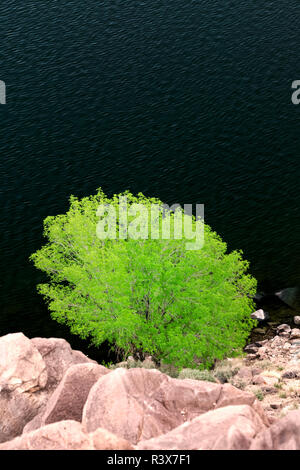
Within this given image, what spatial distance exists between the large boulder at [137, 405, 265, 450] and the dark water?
3975 centimetres

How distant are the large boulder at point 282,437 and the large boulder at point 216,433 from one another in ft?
1.60

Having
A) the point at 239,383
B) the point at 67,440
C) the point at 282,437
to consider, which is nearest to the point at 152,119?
the point at 239,383

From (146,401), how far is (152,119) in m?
65.3

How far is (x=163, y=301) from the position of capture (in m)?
60.1

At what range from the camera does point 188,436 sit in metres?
30.6

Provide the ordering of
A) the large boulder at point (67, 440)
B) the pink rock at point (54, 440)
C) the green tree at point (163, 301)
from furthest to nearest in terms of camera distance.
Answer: the green tree at point (163, 301) → the pink rock at point (54, 440) → the large boulder at point (67, 440)

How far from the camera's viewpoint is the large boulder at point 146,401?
34.5 meters

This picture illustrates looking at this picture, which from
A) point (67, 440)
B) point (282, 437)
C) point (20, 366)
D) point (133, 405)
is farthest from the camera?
point (20, 366)

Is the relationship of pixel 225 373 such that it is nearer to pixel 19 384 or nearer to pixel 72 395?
pixel 19 384

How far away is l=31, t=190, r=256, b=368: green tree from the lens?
59312 mm

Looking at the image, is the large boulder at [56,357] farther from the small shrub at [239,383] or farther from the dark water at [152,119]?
the dark water at [152,119]

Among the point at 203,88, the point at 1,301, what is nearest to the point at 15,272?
the point at 1,301

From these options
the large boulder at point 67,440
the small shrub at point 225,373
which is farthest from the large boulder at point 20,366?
the small shrub at point 225,373

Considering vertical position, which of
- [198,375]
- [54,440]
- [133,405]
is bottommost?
[54,440]
